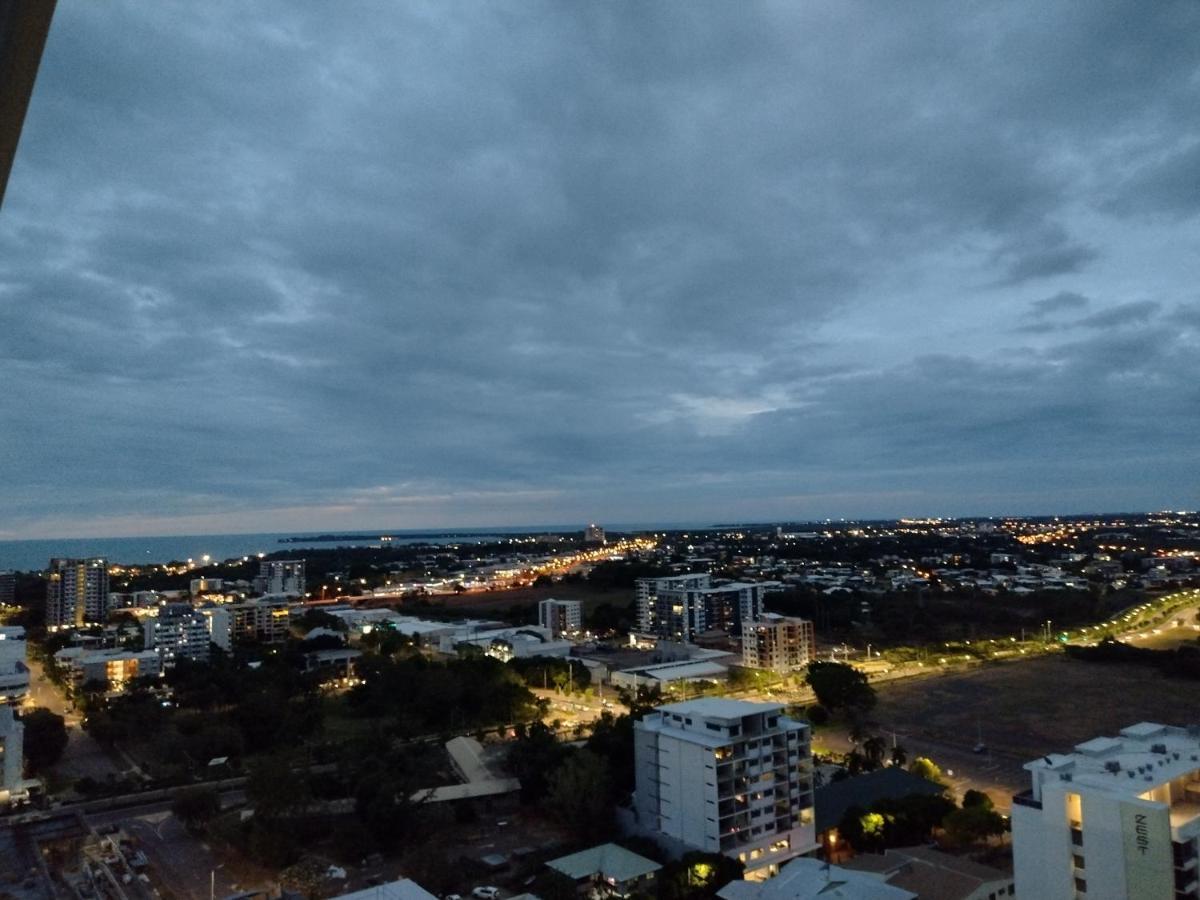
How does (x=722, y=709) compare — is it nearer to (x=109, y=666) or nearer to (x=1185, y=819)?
(x=1185, y=819)

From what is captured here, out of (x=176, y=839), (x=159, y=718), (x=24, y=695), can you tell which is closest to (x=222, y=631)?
(x=24, y=695)

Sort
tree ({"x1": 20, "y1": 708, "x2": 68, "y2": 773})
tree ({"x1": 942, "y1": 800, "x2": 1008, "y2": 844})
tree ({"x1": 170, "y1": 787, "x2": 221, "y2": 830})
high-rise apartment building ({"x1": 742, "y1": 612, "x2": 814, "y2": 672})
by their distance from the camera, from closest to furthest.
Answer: tree ({"x1": 942, "y1": 800, "x2": 1008, "y2": 844})
tree ({"x1": 170, "y1": 787, "x2": 221, "y2": 830})
tree ({"x1": 20, "y1": 708, "x2": 68, "y2": 773})
high-rise apartment building ({"x1": 742, "y1": 612, "x2": 814, "y2": 672})

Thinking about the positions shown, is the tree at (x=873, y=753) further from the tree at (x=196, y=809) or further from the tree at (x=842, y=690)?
the tree at (x=196, y=809)

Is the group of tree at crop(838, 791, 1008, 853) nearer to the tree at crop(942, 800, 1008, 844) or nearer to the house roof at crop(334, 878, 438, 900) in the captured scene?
the tree at crop(942, 800, 1008, 844)

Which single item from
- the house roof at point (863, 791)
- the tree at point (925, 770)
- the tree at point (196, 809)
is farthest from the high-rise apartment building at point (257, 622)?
the tree at point (925, 770)

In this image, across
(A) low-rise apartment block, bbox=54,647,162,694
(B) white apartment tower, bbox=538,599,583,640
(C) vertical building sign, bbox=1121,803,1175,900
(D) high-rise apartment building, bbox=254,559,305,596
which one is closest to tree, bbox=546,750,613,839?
(C) vertical building sign, bbox=1121,803,1175,900


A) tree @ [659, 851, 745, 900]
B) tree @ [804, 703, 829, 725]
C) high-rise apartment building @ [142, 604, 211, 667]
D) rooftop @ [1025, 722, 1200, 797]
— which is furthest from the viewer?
Answer: high-rise apartment building @ [142, 604, 211, 667]

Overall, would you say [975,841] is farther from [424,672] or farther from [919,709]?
[424,672]
